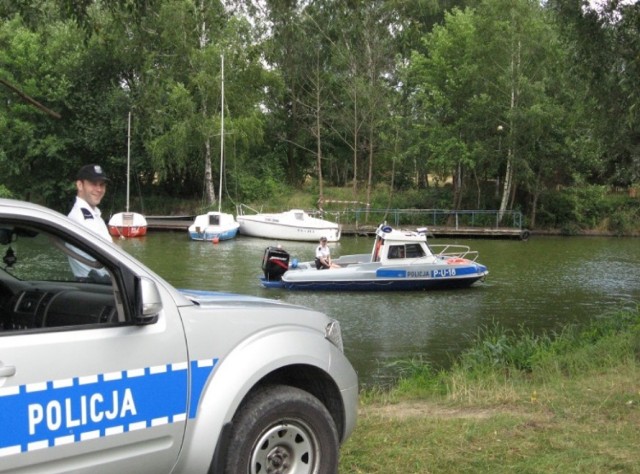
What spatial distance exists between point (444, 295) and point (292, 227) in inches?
828

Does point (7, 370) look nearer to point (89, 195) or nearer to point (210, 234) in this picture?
point (89, 195)

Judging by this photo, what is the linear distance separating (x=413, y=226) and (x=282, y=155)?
14248mm

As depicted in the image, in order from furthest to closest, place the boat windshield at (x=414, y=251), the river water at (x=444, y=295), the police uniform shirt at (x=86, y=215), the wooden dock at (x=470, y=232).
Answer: the wooden dock at (x=470, y=232) < the boat windshield at (x=414, y=251) < the river water at (x=444, y=295) < the police uniform shirt at (x=86, y=215)

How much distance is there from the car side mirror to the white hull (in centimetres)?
3942

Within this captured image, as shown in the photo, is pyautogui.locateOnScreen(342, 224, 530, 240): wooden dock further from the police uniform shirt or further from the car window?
the car window

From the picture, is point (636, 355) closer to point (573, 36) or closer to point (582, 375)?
point (582, 375)

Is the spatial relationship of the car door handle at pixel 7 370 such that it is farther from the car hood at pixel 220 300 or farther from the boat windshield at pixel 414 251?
the boat windshield at pixel 414 251

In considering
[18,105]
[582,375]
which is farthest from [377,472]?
[18,105]

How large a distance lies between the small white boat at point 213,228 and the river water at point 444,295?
86.2 inches

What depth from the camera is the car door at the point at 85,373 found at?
3.49 metres

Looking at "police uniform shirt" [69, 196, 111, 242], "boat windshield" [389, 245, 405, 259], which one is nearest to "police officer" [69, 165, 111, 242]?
"police uniform shirt" [69, 196, 111, 242]

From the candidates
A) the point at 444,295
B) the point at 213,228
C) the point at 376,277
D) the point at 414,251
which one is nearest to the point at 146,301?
the point at 444,295

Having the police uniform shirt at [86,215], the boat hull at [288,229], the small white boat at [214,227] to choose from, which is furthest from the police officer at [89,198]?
the small white boat at [214,227]

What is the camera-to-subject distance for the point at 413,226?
5038cm
